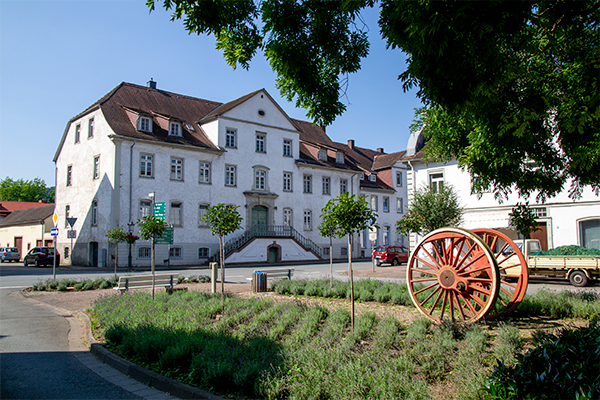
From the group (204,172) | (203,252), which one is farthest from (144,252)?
(204,172)

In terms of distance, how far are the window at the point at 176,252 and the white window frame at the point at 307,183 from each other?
13.9 metres

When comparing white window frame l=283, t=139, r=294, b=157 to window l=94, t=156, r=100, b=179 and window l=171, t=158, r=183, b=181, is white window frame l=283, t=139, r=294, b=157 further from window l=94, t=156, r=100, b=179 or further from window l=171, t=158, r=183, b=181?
window l=94, t=156, r=100, b=179

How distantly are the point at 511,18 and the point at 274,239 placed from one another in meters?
34.1

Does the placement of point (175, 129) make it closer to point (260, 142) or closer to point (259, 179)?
point (260, 142)

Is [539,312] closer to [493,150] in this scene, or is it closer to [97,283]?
[493,150]

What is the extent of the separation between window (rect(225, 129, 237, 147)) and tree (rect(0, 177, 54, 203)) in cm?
5774

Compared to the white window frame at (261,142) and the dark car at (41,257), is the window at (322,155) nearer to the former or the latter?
the white window frame at (261,142)

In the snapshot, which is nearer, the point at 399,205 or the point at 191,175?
the point at 191,175

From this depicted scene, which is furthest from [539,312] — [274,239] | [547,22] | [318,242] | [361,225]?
[318,242]

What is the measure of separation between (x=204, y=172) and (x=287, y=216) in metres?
9.32

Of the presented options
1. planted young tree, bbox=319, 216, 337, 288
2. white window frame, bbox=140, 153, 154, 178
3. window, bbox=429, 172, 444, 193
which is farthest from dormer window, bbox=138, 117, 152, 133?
planted young tree, bbox=319, 216, 337, 288

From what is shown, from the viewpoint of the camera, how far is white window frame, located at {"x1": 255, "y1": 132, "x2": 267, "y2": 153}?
131ft

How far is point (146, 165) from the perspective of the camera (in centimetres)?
3244

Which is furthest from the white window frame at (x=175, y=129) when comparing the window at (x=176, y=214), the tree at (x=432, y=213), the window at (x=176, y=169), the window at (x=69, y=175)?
the tree at (x=432, y=213)
